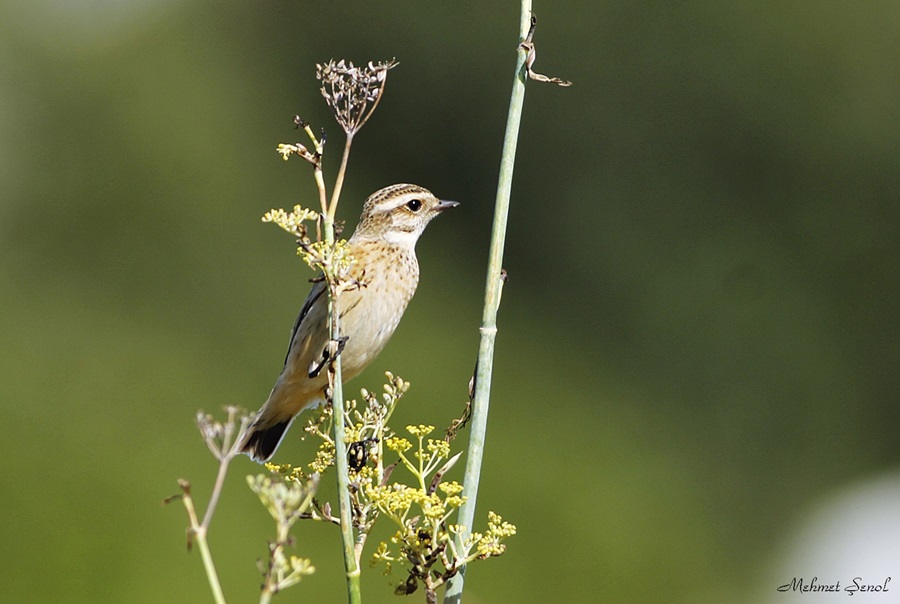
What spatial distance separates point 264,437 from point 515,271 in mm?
10097

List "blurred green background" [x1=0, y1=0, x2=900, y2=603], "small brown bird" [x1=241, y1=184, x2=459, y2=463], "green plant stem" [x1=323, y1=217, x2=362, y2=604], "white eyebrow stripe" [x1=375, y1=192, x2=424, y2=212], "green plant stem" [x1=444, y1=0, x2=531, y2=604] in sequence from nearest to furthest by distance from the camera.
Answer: "green plant stem" [x1=323, y1=217, x2=362, y2=604] → "green plant stem" [x1=444, y1=0, x2=531, y2=604] → "small brown bird" [x1=241, y1=184, x2=459, y2=463] → "white eyebrow stripe" [x1=375, y1=192, x2=424, y2=212] → "blurred green background" [x1=0, y1=0, x2=900, y2=603]

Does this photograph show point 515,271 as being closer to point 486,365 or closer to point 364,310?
point 364,310

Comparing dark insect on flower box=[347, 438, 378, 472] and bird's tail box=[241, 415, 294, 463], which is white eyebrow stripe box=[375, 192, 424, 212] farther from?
dark insect on flower box=[347, 438, 378, 472]

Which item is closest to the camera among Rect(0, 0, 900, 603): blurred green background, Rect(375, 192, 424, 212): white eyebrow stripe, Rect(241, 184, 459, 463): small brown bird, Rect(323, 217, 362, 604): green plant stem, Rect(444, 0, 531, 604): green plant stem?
Rect(323, 217, 362, 604): green plant stem

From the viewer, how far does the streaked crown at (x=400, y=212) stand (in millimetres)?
3824

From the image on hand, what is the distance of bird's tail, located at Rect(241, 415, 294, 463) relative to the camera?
3.90m

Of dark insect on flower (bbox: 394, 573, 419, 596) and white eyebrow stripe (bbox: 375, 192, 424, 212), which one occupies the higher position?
white eyebrow stripe (bbox: 375, 192, 424, 212)

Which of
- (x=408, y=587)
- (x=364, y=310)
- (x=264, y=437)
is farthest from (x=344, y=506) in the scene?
(x=264, y=437)

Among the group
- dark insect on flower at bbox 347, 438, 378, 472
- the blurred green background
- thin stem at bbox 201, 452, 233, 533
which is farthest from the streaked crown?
the blurred green background

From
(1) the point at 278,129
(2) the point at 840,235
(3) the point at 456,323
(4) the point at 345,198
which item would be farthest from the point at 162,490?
(2) the point at 840,235

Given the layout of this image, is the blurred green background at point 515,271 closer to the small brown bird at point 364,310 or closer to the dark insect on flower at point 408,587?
the small brown bird at point 364,310

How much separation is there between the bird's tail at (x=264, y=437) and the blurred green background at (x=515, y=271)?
12.0ft

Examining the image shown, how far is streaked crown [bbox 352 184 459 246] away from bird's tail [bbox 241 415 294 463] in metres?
0.66

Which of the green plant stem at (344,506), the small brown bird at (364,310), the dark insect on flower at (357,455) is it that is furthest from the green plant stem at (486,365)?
the small brown bird at (364,310)
